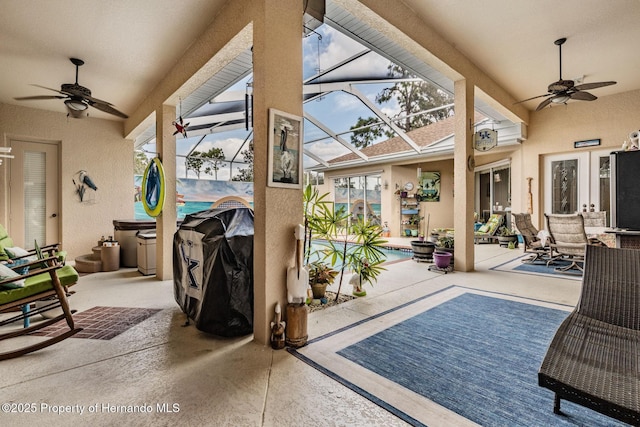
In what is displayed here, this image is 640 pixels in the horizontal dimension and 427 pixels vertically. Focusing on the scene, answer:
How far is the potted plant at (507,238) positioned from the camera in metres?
7.93

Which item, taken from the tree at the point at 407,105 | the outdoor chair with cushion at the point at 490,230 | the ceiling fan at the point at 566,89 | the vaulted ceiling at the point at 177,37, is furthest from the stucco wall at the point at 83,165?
the outdoor chair with cushion at the point at 490,230

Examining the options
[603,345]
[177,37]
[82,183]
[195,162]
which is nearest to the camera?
[603,345]

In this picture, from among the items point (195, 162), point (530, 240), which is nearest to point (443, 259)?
point (530, 240)

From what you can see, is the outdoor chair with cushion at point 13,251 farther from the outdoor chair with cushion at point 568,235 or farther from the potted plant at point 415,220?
the potted plant at point 415,220

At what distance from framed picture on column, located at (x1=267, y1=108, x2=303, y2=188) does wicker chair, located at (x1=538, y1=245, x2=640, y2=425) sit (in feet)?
6.52

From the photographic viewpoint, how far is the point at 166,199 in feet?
15.1

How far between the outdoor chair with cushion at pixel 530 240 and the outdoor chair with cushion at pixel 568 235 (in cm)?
76

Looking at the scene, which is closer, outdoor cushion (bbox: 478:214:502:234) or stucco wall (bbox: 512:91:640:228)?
stucco wall (bbox: 512:91:640:228)

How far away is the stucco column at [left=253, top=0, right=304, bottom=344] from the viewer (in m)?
2.38

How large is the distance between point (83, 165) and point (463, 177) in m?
7.46

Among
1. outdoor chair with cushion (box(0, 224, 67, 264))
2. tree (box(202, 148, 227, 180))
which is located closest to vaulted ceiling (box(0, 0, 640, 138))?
outdoor chair with cushion (box(0, 224, 67, 264))

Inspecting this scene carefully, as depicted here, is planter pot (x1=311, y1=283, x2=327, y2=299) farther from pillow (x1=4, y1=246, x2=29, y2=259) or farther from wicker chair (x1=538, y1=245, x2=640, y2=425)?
pillow (x1=4, y1=246, x2=29, y2=259)

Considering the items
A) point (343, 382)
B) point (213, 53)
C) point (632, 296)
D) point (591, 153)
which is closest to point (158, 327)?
point (343, 382)

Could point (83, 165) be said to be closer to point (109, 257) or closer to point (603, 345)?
point (109, 257)
